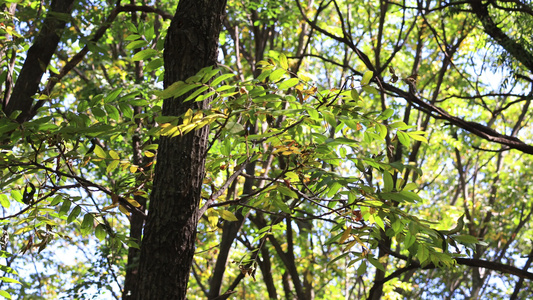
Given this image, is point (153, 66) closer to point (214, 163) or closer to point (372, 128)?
point (214, 163)

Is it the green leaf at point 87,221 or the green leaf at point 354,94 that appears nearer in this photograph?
the green leaf at point 354,94

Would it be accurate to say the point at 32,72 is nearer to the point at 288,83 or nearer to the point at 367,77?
the point at 288,83

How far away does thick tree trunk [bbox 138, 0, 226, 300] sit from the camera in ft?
5.32

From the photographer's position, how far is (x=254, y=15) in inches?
257

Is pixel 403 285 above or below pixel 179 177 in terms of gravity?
above

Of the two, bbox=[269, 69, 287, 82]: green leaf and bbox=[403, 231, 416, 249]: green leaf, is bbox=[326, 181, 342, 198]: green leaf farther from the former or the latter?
bbox=[269, 69, 287, 82]: green leaf

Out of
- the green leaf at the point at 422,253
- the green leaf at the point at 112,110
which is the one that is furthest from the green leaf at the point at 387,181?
the green leaf at the point at 112,110

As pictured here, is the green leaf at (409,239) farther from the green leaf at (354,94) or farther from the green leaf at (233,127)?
the green leaf at (233,127)

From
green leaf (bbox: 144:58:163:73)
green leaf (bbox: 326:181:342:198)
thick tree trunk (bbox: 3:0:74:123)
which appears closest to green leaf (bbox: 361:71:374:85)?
green leaf (bbox: 326:181:342:198)

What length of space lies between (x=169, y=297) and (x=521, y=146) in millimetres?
2261

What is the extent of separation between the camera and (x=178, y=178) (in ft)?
5.56

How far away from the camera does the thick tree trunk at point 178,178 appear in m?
1.62

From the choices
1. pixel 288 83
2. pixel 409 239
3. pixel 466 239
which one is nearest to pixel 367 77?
pixel 288 83

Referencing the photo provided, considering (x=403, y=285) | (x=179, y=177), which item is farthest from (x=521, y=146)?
(x=403, y=285)
